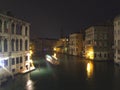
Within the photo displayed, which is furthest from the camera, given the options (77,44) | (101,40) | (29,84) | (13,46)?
(77,44)

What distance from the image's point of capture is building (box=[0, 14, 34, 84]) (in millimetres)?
48281

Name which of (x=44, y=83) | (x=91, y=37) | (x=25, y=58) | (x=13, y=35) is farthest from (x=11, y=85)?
(x=91, y=37)

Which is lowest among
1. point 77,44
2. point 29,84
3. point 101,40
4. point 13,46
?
point 29,84

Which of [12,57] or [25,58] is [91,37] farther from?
[12,57]

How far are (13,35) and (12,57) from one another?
5189mm

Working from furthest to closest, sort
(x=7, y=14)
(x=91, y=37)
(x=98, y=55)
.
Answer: (x=91, y=37) → (x=98, y=55) → (x=7, y=14)

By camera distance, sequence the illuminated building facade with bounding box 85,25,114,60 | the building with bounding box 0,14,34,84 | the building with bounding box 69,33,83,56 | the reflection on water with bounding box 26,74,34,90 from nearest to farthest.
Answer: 1. the reflection on water with bounding box 26,74,34,90
2. the building with bounding box 0,14,34,84
3. the illuminated building facade with bounding box 85,25,114,60
4. the building with bounding box 69,33,83,56

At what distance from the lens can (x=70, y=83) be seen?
47.3 meters

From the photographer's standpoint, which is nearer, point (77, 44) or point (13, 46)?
point (13, 46)

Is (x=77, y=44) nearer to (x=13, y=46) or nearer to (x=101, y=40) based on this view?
(x=101, y=40)

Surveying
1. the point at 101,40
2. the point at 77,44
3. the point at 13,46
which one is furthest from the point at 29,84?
the point at 77,44

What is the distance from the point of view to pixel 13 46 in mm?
54938

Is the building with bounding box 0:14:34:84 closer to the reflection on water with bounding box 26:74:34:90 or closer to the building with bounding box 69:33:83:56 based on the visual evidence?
the reflection on water with bounding box 26:74:34:90

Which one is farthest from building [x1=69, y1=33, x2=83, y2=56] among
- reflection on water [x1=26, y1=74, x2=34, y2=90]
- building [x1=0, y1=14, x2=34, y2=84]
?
reflection on water [x1=26, y1=74, x2=34, y2=90]
